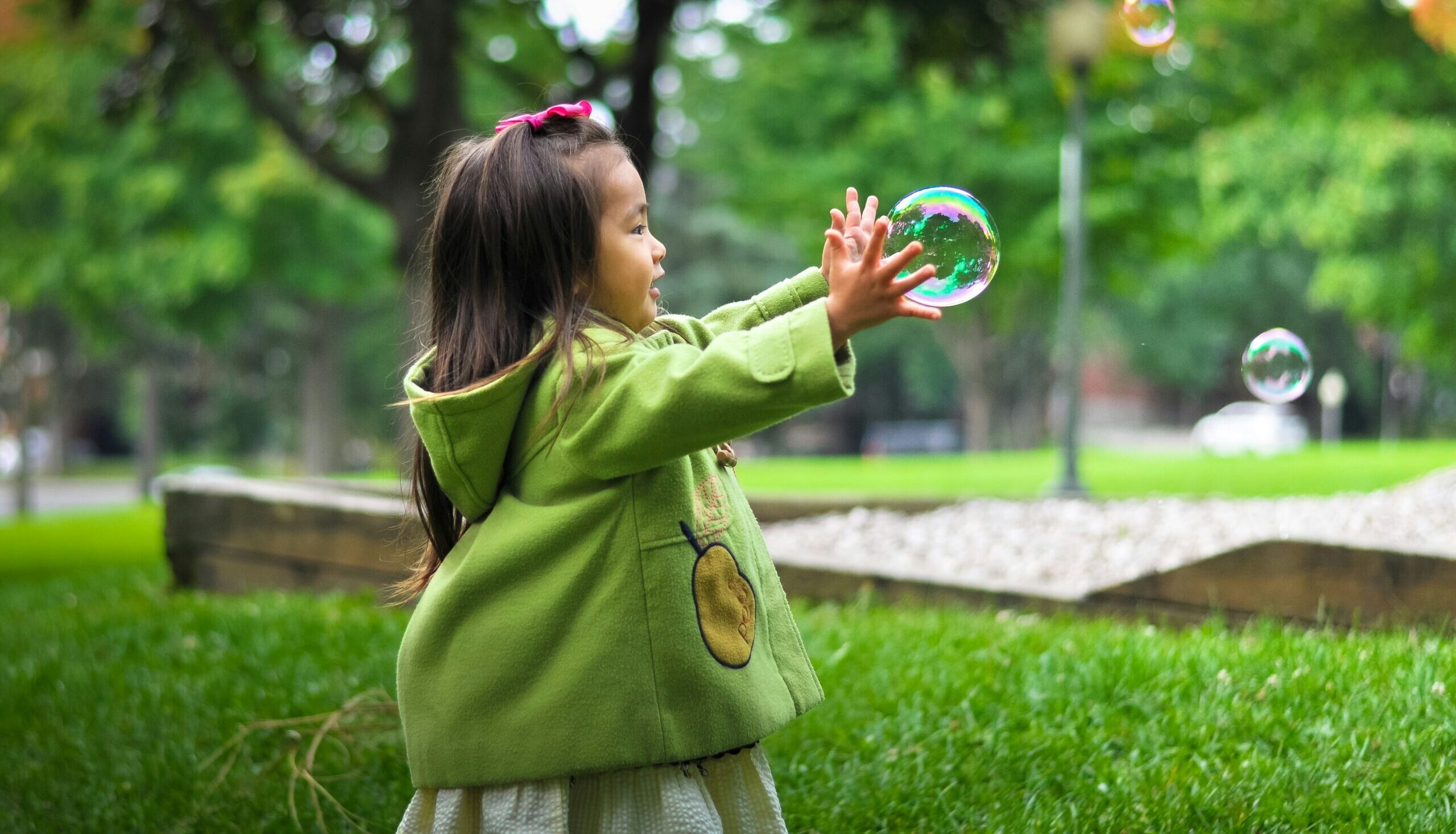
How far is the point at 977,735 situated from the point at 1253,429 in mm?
39648

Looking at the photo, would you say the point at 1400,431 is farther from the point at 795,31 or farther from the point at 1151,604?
the point at 1151,604

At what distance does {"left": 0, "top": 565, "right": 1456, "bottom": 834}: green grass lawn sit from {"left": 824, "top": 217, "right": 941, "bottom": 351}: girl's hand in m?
1.54

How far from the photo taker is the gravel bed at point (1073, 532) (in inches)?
207

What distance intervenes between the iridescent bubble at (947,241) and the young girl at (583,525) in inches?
13.0

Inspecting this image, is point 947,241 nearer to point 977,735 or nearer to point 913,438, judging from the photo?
point 977,735

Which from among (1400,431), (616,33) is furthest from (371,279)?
(1400,431)

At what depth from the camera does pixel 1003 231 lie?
19.8 meters

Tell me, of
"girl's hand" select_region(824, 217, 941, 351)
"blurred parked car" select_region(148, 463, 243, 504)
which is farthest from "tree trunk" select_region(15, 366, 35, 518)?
"girl's hand" select_region(824, 217, 941, 351)

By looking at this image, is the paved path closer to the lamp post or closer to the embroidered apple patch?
the lamp post

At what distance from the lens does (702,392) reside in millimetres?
1835

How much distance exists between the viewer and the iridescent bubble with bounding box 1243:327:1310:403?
4.86 m

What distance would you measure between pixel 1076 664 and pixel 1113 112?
16694mm

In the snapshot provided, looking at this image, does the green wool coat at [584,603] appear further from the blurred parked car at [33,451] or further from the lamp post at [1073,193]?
the blurred parked car at [33,451]

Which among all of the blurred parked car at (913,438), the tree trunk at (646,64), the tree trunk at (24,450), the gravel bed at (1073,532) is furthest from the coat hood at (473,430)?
the blurred parked car at (913,438)
